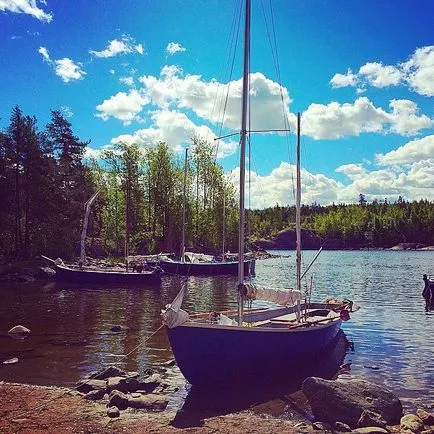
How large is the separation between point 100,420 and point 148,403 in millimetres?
1756

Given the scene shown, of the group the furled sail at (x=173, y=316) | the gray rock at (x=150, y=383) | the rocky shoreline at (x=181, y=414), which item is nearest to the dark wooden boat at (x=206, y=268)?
the gray rock at (x=150, y=383)

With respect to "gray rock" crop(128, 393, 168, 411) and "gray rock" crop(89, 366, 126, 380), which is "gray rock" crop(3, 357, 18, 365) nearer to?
"gray rock" crop(89, 366, 126, 380)

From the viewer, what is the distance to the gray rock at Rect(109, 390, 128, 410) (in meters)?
13.8

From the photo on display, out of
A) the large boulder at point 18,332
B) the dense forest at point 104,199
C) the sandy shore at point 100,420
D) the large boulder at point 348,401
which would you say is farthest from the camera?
the dense forest at point 104,199

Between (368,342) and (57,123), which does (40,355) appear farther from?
(57,123)

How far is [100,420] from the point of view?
12672 millimetres

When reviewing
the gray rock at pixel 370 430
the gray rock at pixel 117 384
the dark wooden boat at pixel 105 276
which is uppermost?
the dark wooden boat at pixel 105 276

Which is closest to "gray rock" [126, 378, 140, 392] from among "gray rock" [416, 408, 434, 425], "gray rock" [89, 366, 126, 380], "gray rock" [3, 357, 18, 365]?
"gray rock" [89, 366, 126, 380]

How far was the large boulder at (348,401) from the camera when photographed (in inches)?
522

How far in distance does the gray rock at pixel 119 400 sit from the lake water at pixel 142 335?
1.44 meters

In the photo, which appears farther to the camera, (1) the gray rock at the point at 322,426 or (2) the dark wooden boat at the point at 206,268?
(2) the dark wooden boat at the point at 206,268

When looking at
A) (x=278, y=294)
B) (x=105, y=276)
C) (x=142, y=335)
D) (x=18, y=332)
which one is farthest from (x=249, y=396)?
(x=105, y=276)

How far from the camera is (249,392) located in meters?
16.0

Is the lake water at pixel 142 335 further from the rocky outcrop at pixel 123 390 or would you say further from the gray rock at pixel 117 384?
the gray rock at pixel 117 384
